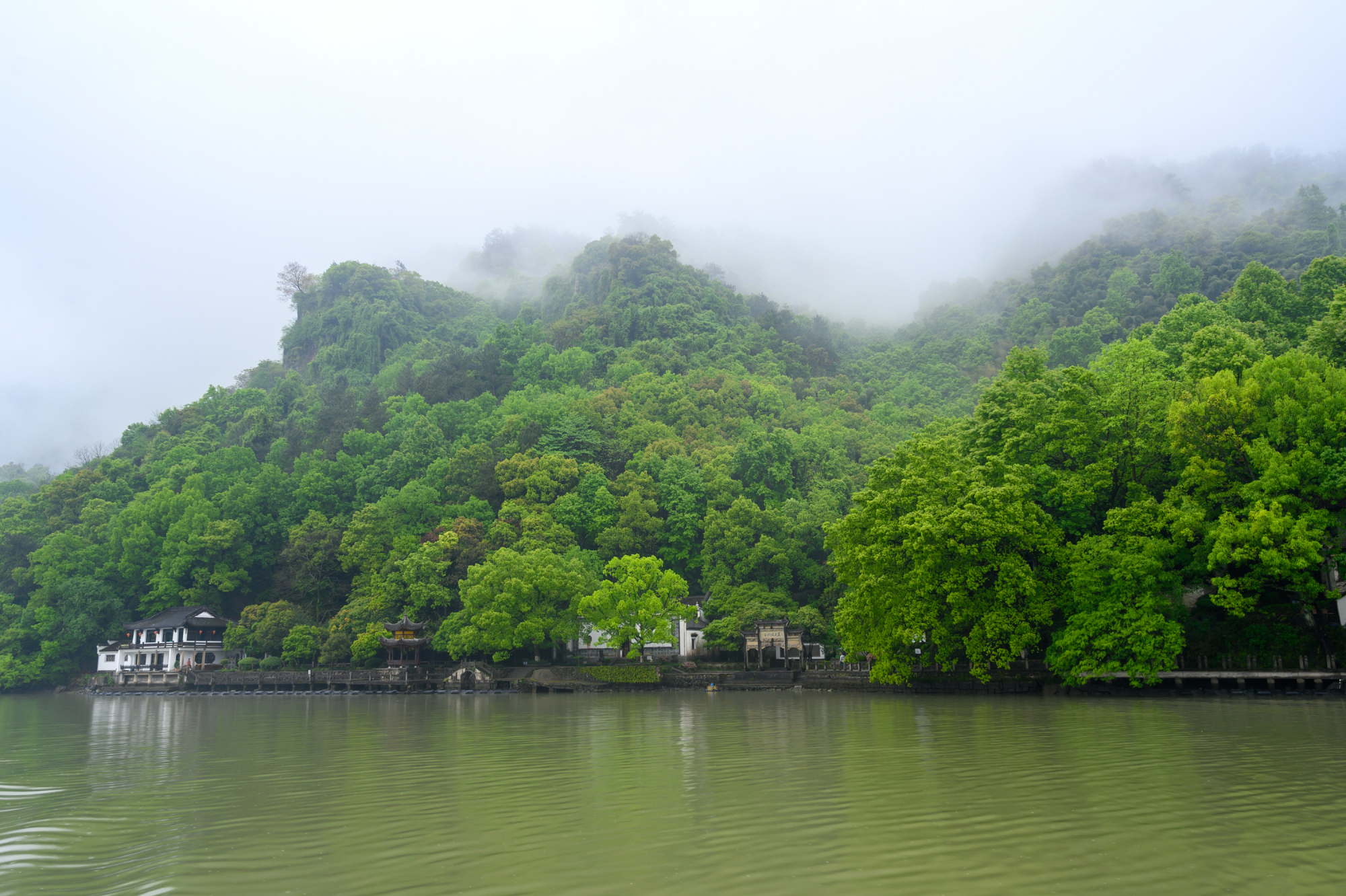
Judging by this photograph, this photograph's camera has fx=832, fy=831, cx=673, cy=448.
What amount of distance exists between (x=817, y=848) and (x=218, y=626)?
205ft

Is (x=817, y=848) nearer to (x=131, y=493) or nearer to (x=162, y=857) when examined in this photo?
(x=162, y=857)

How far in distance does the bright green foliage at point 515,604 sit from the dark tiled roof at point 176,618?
858 inches

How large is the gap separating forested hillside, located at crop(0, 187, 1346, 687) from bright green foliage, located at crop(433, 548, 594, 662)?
0.20 meters

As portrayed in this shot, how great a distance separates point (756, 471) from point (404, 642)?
26.8 meters

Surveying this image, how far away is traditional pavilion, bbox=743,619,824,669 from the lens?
45.8 metres

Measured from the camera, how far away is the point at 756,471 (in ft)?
200

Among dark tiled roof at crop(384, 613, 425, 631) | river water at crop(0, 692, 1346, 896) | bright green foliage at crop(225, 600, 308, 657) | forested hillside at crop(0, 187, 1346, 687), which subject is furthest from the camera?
bright green foliage at crop(225, 600, 308, 657)

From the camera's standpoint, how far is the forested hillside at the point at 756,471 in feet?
91.1

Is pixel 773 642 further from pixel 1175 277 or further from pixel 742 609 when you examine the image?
pixel 1175 277

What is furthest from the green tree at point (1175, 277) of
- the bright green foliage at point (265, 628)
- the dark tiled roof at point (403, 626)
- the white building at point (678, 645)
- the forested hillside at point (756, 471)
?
the bright green foliage at point (265, 628)

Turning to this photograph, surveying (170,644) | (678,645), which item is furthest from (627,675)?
(170,644)

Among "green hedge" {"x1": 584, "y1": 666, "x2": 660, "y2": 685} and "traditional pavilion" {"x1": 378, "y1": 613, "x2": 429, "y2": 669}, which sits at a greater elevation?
"traditional pavilion" {"x1": 378, "y1": 613, "x2": 429, "y2": 669}

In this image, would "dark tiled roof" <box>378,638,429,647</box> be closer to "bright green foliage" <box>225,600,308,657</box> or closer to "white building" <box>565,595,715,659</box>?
"white building" <box>565,595,715,659</box>

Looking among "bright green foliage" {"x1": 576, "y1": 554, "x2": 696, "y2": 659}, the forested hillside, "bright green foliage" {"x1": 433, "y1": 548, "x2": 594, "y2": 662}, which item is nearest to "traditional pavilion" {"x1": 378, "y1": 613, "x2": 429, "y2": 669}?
the forested hillside
